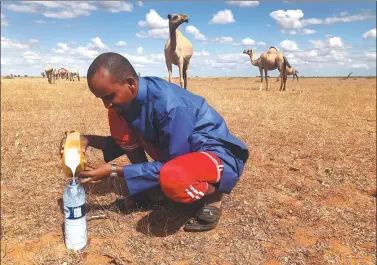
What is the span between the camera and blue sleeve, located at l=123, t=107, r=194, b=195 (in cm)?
229

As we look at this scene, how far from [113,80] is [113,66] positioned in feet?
0.29

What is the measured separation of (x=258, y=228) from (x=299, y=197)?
2.45 ft

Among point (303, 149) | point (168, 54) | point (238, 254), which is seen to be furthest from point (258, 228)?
point (168, 54)

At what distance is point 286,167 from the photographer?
392 cm

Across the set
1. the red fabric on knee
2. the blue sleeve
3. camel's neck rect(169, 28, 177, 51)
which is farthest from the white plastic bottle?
camel's neck rect(169, 28, 177, 51)

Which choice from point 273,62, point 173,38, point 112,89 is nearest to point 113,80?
point 112,89

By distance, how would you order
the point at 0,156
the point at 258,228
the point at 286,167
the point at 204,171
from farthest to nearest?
the point at 0,156 → the point at 286,167 → the point at 258,228 → the point at 204,171

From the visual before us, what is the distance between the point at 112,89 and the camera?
2.22 metres

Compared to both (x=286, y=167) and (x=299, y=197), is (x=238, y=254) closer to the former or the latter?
(x=299, y=197)

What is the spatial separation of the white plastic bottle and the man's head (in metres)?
0.57

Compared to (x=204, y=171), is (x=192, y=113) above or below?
above

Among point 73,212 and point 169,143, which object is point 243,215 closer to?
point 169,143

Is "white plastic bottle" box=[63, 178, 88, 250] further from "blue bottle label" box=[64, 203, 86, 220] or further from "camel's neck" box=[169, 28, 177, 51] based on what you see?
"camel's neck" box=[169, 28, 177, 51]

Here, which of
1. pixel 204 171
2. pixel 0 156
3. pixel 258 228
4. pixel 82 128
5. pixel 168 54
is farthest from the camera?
pixel 168 54
